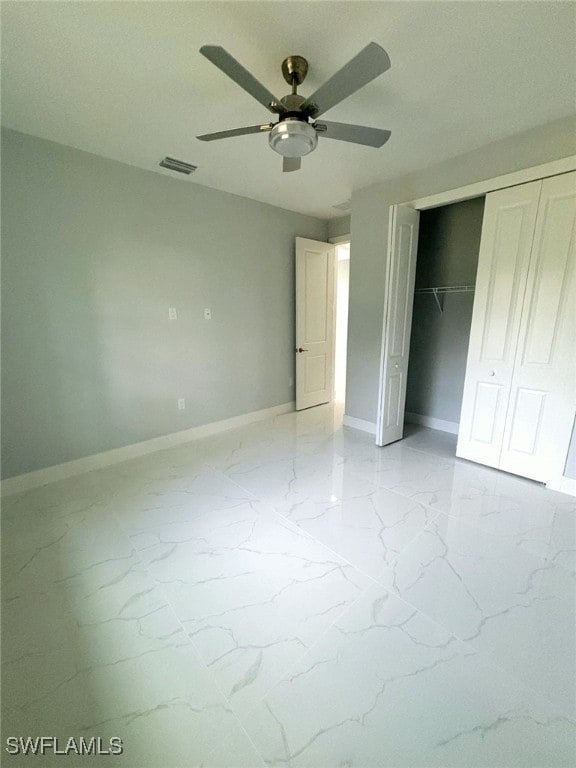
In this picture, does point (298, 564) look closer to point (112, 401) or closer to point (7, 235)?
point (112, 401)

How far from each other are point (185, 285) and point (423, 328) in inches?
110

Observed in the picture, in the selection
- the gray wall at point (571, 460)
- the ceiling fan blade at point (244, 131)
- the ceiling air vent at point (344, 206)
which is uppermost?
the ceiling air vent at point (344, 206)

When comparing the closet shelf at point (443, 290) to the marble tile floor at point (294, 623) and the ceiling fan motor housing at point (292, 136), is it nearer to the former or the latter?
the marble tile floor at point (294, 623)

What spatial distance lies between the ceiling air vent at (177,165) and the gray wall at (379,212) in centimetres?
170

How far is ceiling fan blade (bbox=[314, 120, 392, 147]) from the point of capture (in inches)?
61.0

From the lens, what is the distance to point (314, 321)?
432cm

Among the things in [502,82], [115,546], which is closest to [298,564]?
[115,546]

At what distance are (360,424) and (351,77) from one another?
303 cm

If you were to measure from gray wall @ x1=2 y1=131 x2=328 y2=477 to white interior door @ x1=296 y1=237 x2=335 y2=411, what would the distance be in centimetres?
35

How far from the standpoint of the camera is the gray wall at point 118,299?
2324mm

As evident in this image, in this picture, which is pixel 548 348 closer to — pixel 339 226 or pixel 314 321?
pixel 314 321

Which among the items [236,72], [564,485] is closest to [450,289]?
[564,485]

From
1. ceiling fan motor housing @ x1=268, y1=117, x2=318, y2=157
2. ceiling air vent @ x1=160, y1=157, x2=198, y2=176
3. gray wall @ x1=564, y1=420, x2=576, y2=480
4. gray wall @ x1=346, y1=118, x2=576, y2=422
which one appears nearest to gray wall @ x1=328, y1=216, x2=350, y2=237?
gray wall @ x1=346, y1=118, x2=576, y2=422

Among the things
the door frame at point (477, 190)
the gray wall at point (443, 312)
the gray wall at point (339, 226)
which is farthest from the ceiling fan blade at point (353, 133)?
the gray wall at point (339, 226)
